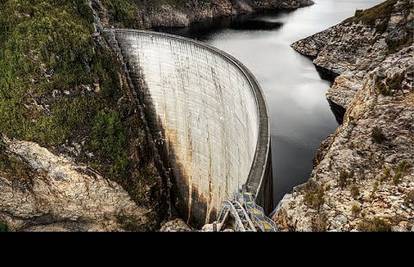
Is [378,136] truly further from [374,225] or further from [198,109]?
[198,109]

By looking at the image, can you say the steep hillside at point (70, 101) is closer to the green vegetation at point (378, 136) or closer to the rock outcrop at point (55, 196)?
the rock outcrop at point (55, 196)

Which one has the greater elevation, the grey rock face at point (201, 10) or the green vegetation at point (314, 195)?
the grey rock face at point (201, 10)

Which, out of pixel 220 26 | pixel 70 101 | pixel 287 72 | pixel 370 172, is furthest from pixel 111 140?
pixel 220 26

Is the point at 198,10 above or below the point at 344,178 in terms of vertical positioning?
above

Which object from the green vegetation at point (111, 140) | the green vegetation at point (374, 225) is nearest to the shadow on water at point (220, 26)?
the green vegetation at point (111, 140)

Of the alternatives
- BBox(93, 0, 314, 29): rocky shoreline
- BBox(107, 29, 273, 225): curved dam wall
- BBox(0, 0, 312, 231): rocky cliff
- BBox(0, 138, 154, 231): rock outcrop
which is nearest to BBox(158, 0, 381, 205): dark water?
BBox(93, 0, 314, 29): rocky shoreline
